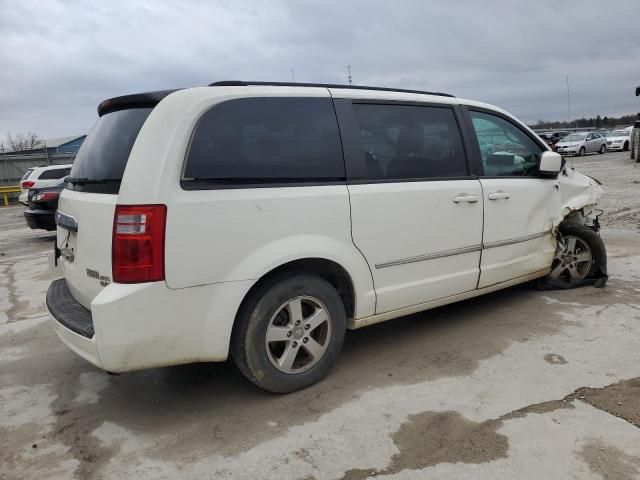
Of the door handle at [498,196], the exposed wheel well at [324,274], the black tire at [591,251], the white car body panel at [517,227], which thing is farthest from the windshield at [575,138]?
the exposed wheel well at [324,274]

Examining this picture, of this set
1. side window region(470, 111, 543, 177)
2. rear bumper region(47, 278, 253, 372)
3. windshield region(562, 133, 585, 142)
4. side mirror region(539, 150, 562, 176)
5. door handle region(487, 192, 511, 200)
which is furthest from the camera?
windshield region(562, 133, 585, 142)

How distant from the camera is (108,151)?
3.13m

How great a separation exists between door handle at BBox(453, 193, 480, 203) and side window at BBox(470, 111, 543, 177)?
0.30 meters

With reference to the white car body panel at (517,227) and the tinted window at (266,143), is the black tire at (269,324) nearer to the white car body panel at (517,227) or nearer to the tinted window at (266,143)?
the tinted window at (266,143)

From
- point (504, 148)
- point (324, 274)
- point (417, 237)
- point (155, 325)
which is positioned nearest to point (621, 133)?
point (504, 148)

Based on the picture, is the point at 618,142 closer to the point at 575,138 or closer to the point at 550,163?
the point at 575,138

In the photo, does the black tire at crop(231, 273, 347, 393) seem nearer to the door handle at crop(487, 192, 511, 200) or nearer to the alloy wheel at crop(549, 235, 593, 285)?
the door handle at crop(487, 192, 511, 200)

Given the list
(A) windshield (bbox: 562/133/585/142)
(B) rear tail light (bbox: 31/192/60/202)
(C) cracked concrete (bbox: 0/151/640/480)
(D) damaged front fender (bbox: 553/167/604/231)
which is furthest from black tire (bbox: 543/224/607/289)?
(A) windshield (bbox: 562/133/585/142)

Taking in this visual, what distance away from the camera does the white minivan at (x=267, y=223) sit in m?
2.72

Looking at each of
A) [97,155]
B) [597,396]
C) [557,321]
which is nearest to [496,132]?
[557,321]

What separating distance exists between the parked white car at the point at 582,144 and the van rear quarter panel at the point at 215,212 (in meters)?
30.6

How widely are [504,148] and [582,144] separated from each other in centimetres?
3075

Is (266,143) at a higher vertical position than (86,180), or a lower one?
higher

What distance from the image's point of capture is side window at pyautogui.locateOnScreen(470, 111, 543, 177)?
13.9ft
